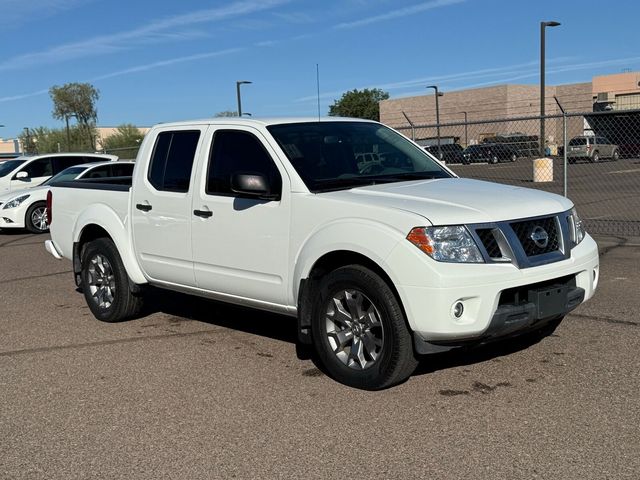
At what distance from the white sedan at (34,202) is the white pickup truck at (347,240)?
9312mm

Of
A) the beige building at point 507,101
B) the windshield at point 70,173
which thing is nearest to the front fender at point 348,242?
the windshield at point 70,173

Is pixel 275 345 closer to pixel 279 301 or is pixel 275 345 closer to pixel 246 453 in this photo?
pixel 279 301

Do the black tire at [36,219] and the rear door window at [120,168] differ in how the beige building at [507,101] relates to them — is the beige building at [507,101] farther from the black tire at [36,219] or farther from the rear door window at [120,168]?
the black tire at [36,219]

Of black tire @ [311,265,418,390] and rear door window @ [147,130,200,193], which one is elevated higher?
rear door window @ [147,130,200,193]

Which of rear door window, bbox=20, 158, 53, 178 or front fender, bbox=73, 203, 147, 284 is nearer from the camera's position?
front fender, bbox=73, 203, 147, 284

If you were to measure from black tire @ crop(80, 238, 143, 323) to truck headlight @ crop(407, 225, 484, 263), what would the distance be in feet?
11.3

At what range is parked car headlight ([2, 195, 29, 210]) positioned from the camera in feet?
51.4

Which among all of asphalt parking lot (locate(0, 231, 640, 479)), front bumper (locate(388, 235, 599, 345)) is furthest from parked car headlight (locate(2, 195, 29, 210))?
front bumper (locate(388, 235, 599, 345))

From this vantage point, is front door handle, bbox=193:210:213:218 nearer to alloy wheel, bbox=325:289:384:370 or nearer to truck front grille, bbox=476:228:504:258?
alloy wheel, bbox=325:289:384:370

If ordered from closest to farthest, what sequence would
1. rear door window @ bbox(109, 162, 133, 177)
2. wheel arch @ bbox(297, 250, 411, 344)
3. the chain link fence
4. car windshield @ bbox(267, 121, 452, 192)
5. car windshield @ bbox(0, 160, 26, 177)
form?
wheel arch @ bbox(297, 250, 411, 344) → car windshield @ bbox(267, 121, 452, 192) → the chain link fence → rear door window @ bbox(109, 162, 133, 177) → car windshield @ bbox(0, 160, 26, 177)

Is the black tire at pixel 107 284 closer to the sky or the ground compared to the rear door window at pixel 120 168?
closer to the ground

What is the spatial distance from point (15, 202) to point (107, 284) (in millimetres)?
9764

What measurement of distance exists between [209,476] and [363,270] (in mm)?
1664

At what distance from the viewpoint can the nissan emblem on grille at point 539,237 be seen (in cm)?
471
